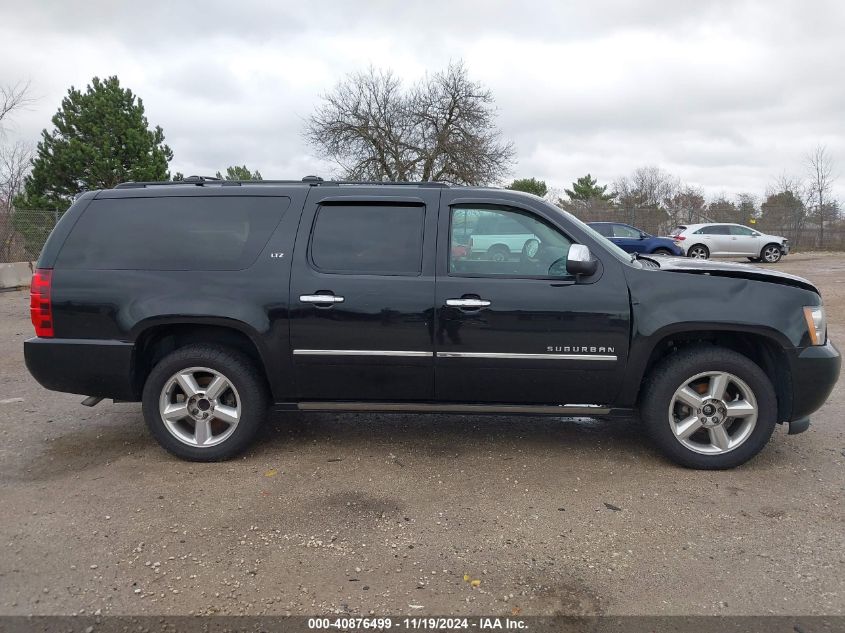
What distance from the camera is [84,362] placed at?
4051mm

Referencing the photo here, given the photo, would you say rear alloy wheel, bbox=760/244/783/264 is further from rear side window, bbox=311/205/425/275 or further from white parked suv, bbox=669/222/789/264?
rear side window, bbox=311/205/425/275

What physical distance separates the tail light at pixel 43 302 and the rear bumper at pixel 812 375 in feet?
15.9

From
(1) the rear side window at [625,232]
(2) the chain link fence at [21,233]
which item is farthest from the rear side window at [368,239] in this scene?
(1) the rear side window at [625,232]

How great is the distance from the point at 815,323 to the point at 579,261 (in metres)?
1.57

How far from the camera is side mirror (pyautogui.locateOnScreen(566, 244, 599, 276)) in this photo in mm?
3775

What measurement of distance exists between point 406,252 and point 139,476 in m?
2.25

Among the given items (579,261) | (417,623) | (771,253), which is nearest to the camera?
(417,623)

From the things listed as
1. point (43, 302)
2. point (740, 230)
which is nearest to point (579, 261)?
point (43, 302)

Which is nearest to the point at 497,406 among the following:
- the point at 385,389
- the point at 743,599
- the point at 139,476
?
the point at 385,389

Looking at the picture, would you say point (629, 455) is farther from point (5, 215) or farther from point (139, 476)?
point (5, 215)

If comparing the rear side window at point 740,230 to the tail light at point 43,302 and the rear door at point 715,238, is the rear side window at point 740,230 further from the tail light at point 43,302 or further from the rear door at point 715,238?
the tail light at point 43,302

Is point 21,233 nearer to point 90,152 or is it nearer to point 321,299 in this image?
point 90,152

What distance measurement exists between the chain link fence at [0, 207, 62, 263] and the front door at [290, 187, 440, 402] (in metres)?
16.7

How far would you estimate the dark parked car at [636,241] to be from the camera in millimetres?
19281
